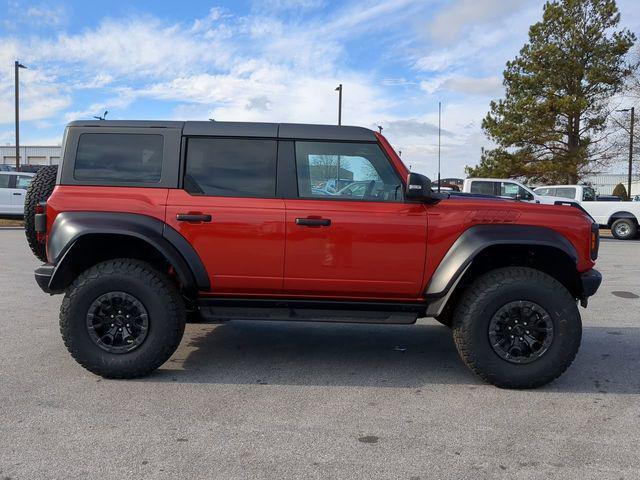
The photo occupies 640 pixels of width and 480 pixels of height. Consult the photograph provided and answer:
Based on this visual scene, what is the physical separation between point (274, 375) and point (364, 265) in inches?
46.2

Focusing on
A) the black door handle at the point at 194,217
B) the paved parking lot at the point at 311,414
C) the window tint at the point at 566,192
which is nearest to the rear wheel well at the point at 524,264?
the paved parking lot at the point at 311,414

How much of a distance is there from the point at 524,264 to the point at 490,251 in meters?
0.38

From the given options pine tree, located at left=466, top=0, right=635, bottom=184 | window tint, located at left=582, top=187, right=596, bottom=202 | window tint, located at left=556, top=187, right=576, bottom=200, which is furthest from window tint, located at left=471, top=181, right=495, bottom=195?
pine tree, located at left=466, top=0, right=635, bottom=184

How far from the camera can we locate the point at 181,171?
4.45 meters

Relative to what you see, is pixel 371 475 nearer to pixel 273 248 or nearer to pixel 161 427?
pixel 161 427

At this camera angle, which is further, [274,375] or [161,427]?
[274,375]

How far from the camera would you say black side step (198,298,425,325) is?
4.43 m

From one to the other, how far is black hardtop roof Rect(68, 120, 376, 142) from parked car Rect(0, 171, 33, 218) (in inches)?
640

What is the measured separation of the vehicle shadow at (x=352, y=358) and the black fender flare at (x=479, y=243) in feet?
2.80

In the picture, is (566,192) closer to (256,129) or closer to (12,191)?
(256,129)

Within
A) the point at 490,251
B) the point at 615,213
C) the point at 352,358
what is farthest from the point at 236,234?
the point at 615,213

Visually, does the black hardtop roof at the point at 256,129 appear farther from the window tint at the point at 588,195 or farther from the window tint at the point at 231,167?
the window tint at the point at 588,195

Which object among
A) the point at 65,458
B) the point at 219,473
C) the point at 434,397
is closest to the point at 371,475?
the point at 219,473

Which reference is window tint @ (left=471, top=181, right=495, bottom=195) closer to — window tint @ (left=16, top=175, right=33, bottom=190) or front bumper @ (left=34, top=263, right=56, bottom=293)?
window tint @ (left=16, top=175, right=33, bottom=190)
